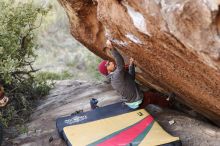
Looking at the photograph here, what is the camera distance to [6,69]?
32.6 ft

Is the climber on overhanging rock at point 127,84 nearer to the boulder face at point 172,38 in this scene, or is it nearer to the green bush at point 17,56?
the boulder face at point 172,38

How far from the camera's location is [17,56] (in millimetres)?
11188

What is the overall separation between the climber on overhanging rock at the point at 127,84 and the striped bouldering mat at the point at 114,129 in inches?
9.3

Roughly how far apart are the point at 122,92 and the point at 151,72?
682 mm

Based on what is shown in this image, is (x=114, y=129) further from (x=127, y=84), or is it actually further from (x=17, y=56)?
(x=17, y=56)

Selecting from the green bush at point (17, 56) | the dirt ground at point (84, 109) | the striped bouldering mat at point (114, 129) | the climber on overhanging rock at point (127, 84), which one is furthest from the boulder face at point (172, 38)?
the green bush at point (17, 56)

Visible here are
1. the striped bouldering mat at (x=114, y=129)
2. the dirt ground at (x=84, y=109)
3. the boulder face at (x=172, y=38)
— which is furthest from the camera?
the dirt ground at (x=84, y=109)

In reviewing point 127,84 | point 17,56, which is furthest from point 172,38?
point 17,56

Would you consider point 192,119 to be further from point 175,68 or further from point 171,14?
point 171,14

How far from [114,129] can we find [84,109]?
2.06m

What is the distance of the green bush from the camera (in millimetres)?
10164

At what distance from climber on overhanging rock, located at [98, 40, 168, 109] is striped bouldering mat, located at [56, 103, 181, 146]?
237 mm

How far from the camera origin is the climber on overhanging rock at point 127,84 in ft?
27.3

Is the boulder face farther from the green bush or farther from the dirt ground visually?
the green bush
